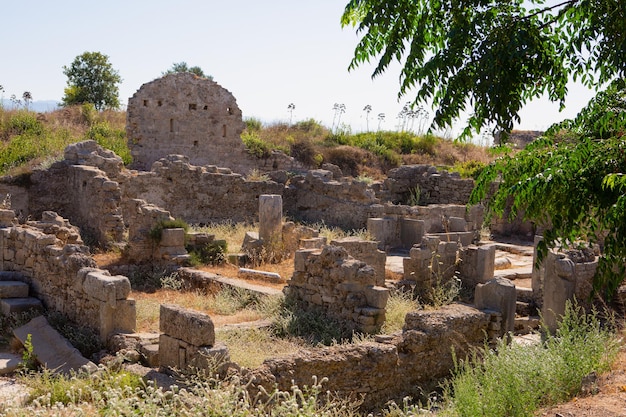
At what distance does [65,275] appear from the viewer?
10.7 metres

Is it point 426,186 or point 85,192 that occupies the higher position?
point 426,186

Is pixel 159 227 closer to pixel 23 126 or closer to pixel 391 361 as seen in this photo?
pixel 391 361

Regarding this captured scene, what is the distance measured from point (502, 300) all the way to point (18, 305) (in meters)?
7.27

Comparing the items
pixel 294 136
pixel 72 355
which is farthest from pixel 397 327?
pixel 294 136

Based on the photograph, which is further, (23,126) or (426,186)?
(23,126)

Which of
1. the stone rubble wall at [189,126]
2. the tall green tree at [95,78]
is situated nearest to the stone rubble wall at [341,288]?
the stone rubble wall at [189,126]

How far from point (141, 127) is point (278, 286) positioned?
41.6ft

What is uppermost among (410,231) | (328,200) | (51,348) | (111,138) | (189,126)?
(189,126)

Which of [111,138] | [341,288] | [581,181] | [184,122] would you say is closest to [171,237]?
[341,288]

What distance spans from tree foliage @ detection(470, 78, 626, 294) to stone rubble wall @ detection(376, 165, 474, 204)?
1612 cm

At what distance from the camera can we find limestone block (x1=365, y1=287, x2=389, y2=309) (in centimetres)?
1089

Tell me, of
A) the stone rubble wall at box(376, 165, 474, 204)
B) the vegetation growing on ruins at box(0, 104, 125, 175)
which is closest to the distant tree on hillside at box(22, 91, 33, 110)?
the vegetation growing on ruins at box(0, 104, 125, 175)

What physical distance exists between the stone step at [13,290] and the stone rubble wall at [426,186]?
1279 centimetres

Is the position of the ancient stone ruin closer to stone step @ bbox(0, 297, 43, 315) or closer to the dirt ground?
stone step @ bbox(0, 297, 43, 315)
